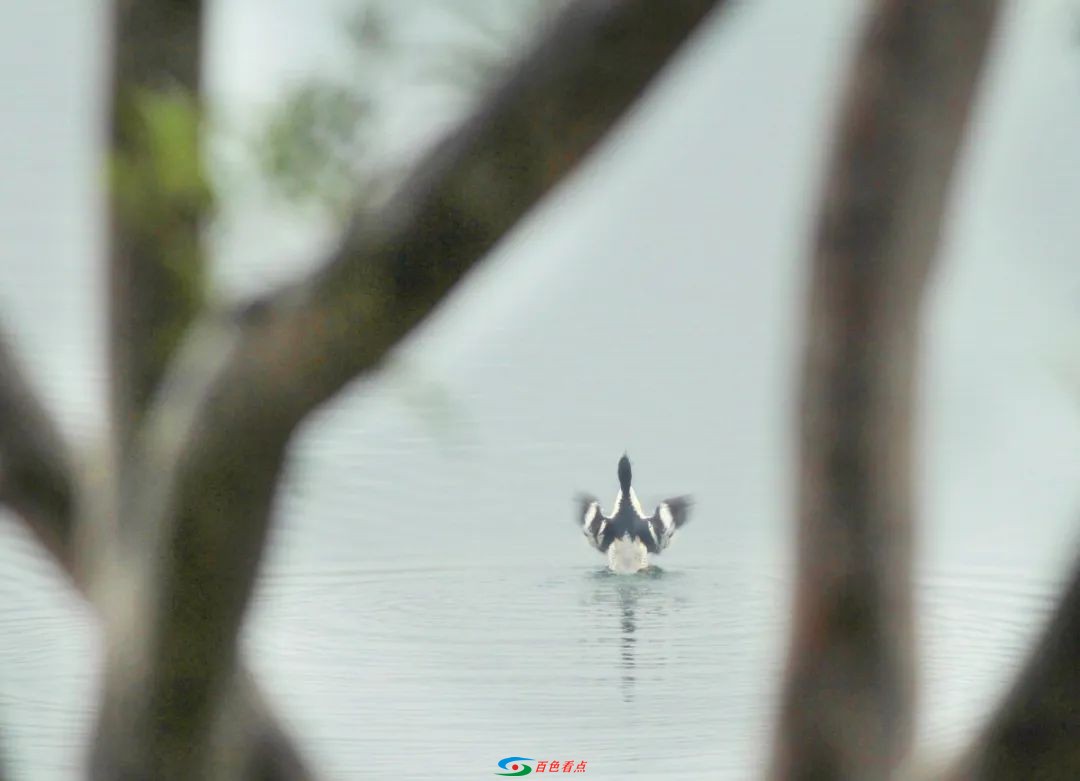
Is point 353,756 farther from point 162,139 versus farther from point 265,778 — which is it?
point 162,139

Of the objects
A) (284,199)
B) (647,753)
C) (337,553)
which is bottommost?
(647,753)

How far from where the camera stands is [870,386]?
0.34m

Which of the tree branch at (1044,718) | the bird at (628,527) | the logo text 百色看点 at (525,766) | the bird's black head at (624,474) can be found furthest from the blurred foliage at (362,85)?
the bird's black head at (624,474)

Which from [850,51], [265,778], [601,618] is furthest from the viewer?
[601,618]

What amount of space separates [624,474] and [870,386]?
1114mm

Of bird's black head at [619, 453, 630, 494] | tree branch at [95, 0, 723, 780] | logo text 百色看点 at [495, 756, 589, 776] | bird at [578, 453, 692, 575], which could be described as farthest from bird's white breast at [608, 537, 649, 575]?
tree branch at [95, 0, 723, 780]

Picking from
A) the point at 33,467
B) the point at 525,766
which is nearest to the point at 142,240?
the point at 33,467

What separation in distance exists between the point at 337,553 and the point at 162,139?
674 mm

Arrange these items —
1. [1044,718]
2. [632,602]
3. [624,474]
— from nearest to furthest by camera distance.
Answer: [1044,718] < [632,602] < [624,474]

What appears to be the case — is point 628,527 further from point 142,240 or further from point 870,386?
point 870,386

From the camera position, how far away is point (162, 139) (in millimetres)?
395

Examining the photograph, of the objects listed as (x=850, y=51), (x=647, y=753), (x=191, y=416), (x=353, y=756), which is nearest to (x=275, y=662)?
(x=353, y=756)

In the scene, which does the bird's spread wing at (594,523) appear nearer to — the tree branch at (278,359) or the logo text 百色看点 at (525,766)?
the logo text 百色看点 at (525,766)

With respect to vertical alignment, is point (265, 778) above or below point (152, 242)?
below
